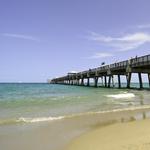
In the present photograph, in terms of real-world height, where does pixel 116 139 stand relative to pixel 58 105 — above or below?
below

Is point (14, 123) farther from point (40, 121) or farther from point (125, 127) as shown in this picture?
point (125, 127)

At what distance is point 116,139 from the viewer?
7664mm

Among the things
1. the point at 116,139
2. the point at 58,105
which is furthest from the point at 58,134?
the point at 58,105

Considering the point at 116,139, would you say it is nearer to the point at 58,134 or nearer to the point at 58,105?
the point at 58,134

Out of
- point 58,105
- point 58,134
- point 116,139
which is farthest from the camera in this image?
point 58,105

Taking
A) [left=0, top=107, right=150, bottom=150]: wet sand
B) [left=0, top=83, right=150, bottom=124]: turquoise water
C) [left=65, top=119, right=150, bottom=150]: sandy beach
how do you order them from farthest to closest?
[left=0, top=83, right=150, bottom=124]: turquoise water → [left=0, top=107, right=150, bottom=150]: wet sand → [left=65, top=119, right=150, bottom=150]: sandy beach

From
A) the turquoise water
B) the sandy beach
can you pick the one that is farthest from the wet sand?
the turquoise water

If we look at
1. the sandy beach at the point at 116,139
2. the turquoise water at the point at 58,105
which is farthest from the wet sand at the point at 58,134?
the turquoise water at the point at 58,105

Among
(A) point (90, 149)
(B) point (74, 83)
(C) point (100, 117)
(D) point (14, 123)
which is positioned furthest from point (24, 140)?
(B) point (74, 83)

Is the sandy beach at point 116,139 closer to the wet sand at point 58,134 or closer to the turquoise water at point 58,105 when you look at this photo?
the wet sand at point 58,134

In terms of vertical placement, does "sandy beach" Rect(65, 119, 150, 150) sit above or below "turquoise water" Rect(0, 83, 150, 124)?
below

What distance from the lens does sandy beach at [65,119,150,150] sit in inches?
268

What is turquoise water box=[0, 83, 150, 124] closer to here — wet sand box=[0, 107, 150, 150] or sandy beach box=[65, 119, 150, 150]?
wet sand box=[0, 107, 150, 150]

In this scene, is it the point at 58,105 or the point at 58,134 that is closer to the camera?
the point at 58,134
